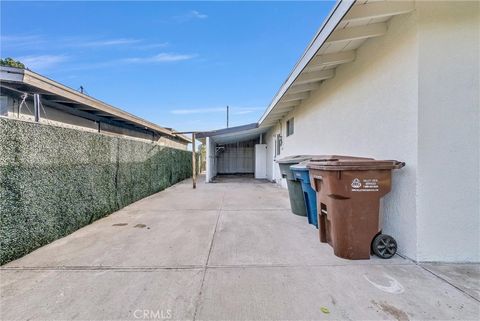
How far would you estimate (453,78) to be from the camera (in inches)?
109

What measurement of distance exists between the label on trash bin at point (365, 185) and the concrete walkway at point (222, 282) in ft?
3.13

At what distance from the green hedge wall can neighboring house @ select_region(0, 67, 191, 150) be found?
0.85 metres

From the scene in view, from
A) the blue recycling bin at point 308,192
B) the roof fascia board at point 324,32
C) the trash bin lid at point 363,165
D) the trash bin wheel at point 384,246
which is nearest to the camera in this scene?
the roof fascia board at point 324,32

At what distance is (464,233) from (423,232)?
507mm

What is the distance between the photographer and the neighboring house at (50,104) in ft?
14.7

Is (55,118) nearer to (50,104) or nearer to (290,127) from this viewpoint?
(50,104)

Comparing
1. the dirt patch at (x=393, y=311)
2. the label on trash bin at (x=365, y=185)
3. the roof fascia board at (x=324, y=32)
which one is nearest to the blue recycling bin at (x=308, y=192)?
the label on trash bin at (x=365, y=185)

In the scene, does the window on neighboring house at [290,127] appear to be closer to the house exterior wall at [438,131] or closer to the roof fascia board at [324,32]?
the roof fascia board at [324,32]

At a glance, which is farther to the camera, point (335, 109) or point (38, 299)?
point (335, 109)

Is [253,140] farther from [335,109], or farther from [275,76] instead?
[335,109]

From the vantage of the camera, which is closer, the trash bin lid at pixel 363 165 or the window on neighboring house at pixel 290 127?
the trash bin lid at pixel 363 165

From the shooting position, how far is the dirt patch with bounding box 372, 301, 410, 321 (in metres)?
1.85

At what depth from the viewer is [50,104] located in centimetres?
600

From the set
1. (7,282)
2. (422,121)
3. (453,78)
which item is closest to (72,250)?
(7,282)
